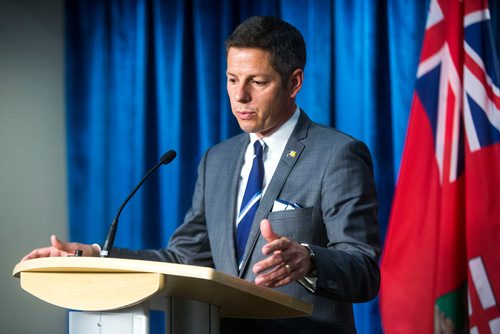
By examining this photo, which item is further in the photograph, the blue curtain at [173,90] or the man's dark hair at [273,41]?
the blue curtain at [173,90]

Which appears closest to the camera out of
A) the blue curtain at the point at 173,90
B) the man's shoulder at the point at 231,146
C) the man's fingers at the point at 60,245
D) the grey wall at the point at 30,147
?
the man's fingers at the point at 60,245

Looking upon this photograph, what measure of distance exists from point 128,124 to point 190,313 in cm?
236

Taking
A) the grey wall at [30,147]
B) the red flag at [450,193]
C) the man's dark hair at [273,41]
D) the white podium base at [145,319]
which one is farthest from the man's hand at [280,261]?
the grey wall at [30,147]

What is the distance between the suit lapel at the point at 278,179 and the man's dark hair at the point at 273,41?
0.17 m

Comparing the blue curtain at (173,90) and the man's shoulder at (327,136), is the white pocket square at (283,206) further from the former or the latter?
the blue curtain at (173,90)

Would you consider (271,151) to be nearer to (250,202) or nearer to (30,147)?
(250,202)

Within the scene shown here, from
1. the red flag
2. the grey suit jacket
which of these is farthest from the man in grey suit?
the red flag

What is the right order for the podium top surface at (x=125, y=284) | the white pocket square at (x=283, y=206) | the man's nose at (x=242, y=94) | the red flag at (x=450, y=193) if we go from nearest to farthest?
the podium top surface at (x=125, y=284) → the white pocket square at (x=283, y=206) → the man's nose at (x=242, y=94) → the red flag at (x=450, y=193)

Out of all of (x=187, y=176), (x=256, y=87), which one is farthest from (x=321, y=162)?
(x=187, y=176)

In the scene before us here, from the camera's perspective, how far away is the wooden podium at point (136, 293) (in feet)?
4.91

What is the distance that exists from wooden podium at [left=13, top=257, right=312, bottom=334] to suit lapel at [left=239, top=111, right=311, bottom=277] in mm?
381

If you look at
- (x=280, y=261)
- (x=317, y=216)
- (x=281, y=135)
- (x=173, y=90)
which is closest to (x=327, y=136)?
(x=281, y=135)

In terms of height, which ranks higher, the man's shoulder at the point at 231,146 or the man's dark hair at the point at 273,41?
the man's dark hair at the point at 273,41

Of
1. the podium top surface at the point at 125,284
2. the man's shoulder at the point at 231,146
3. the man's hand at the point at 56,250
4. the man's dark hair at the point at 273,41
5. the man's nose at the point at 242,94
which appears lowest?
the man's hand at the point at 56,250
